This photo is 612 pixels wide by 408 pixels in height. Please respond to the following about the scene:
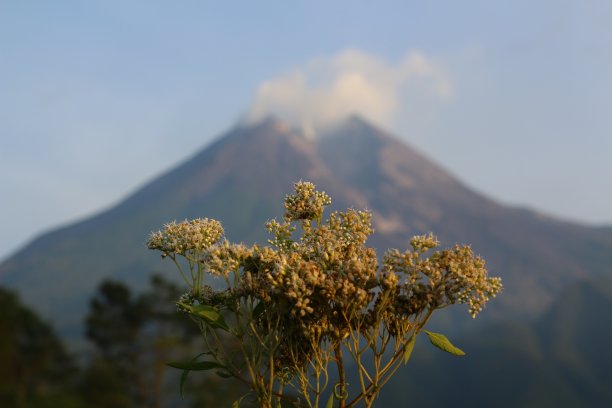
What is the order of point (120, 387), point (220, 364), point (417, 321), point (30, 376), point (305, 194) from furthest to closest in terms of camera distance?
point (30, 376) → point (120, 387) → point (305, 194) → point (417, 321) → point (220, 364)

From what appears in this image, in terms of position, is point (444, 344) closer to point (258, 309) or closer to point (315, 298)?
point (315, 298)

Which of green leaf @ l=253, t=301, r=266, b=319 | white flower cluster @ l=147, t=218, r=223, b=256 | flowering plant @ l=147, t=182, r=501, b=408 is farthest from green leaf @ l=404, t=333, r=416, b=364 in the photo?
white flower cluster @ l=147, t=218, r=223, b=256

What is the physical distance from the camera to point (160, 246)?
15.1 ft

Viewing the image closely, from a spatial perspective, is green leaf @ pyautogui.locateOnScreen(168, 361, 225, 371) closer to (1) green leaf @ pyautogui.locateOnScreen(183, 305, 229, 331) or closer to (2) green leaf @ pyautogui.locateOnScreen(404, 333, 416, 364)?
Answer: (1) green leaf @ pyautogui.locateOnScreen(183, 305, 229, 331)

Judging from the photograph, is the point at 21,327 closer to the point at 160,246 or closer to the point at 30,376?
the point at 30,376

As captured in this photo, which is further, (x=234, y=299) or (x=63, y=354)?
(x=63, y=354)

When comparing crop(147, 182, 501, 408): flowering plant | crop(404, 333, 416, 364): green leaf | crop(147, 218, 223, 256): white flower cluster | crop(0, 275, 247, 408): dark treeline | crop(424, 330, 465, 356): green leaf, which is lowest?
crop(424, 330, 465, 356): green leaf

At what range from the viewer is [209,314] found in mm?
4012

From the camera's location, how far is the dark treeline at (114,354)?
68.3 m

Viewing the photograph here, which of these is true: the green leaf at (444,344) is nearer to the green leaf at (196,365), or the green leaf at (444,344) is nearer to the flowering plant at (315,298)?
the flowering plant at (315,298)

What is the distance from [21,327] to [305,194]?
78235 millimetres

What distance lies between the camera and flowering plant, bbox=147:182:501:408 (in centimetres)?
408

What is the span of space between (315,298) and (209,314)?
65 centimetres

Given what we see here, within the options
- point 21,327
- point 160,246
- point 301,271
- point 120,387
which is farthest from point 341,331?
point 21,327
